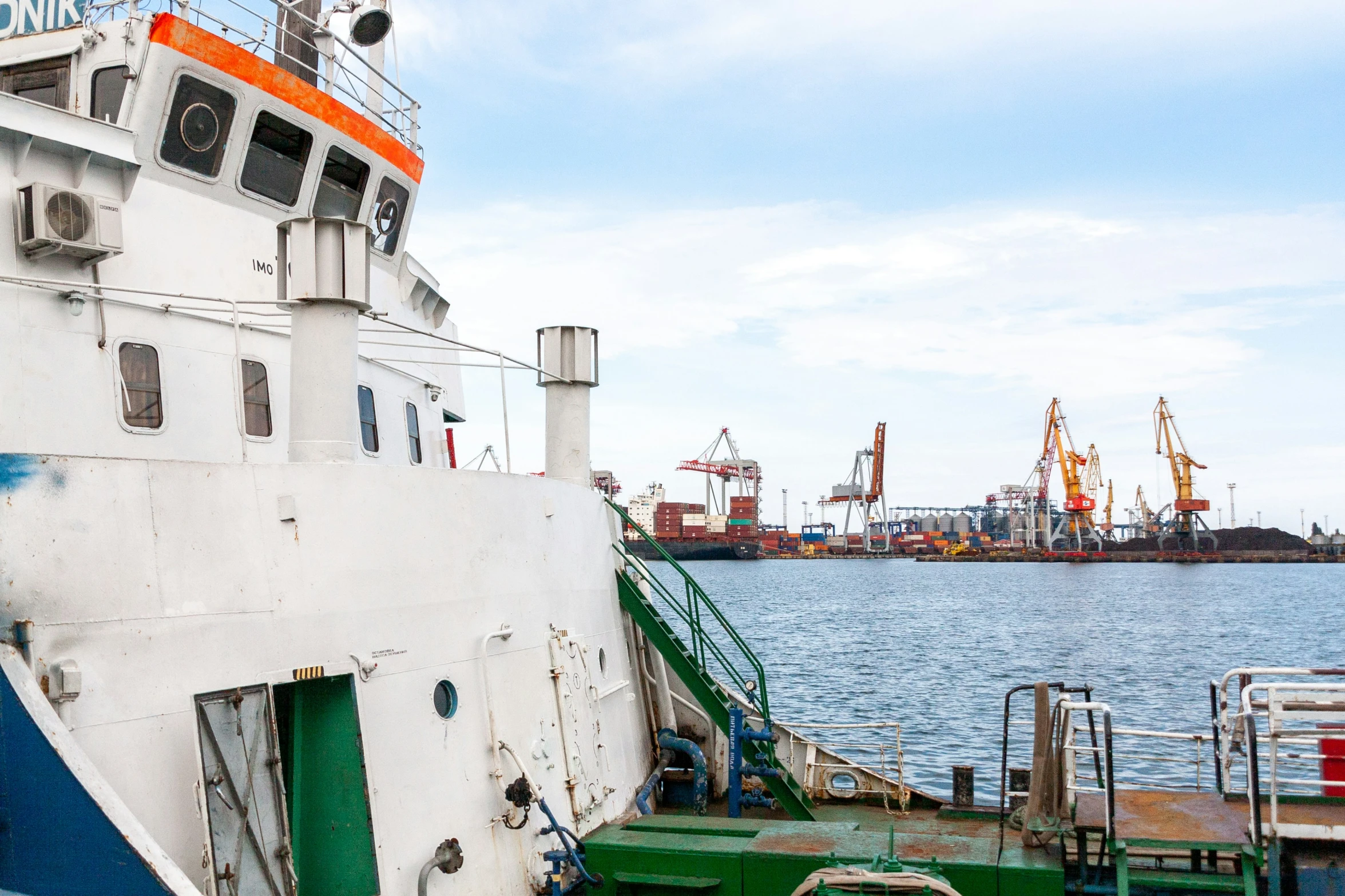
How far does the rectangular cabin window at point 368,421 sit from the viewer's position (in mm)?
11172

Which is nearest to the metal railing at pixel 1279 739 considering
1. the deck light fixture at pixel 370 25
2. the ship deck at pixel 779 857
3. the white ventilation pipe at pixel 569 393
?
the ship deck at pixel 779 857

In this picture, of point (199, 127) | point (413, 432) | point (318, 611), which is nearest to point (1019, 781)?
point (413, 432)

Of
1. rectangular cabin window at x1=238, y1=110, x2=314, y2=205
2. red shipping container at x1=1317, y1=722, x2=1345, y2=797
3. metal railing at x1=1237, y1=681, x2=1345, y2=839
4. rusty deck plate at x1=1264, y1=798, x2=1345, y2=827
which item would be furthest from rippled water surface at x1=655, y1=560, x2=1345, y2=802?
rectangular cabin window at x1=238, y1=110, x2=314, y2=205

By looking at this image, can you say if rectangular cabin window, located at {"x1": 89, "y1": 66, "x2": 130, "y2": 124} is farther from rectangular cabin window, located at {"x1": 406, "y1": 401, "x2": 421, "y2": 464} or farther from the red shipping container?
the red shipping container

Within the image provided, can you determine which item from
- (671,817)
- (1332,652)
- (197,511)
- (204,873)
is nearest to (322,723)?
(204,873)

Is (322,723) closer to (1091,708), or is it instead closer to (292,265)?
(292,265)

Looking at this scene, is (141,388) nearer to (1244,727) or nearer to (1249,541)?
(1244,727)

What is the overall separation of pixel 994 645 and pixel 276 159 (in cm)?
4770

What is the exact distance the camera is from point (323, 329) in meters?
7.92

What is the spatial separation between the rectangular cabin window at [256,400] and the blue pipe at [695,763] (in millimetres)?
5481

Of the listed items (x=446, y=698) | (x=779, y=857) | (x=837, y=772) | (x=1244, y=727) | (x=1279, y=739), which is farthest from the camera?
(x=837, y=772)

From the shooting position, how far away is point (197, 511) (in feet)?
22.7

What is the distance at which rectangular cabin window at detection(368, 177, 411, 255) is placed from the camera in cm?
1198

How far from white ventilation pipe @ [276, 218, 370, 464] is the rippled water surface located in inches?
679
